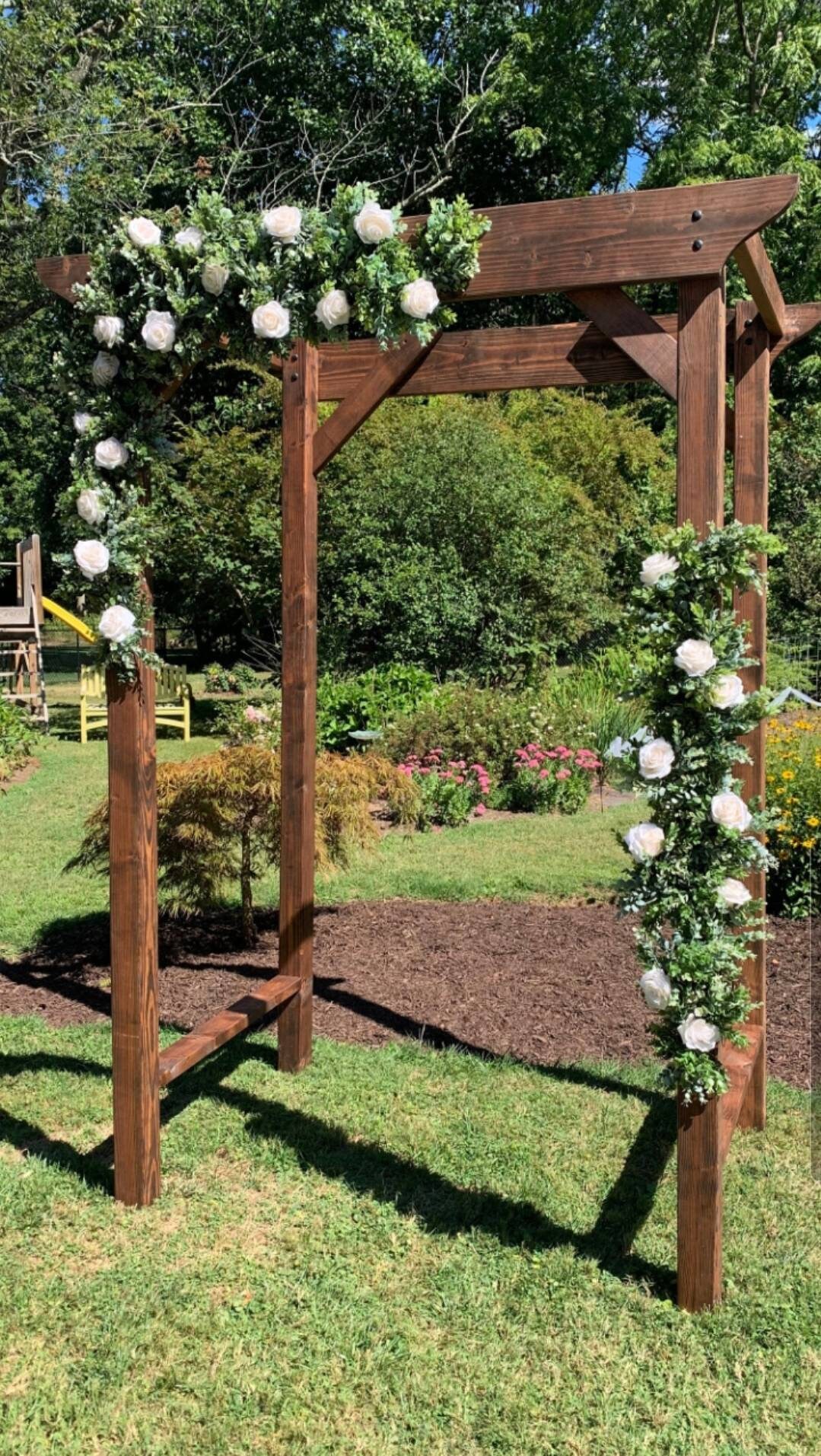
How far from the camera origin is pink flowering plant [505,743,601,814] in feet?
29.9

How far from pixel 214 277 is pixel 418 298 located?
0.55 m

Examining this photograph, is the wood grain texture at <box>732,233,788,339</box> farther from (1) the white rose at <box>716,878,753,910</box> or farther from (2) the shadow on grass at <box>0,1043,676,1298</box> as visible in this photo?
(2) the shadow on grass at <box>0,1043,676,1298</box>

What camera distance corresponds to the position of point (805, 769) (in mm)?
6586

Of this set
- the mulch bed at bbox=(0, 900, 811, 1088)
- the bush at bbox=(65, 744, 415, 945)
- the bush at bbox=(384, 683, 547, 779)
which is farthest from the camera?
the bush at bbox=(384, 683, 547, 779)

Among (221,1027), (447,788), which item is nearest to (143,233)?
(221,1027)

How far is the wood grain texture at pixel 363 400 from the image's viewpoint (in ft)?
13.9

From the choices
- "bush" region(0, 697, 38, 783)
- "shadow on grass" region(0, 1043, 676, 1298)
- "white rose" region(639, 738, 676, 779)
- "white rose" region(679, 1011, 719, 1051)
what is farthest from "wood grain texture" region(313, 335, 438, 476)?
"bush" region(0, 697, 38, 783)

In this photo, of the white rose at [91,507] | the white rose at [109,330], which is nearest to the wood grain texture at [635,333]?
the white rose at [109,330]

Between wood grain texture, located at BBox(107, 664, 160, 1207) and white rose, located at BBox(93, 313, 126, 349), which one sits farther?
wood grain texture, located at BBox(107, 664, 160, 1207)

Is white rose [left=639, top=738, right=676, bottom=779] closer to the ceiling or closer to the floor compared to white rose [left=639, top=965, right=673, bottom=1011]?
closer to the ceiling

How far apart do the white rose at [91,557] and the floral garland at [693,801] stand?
4.67 ft

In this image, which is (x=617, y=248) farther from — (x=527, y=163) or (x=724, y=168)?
(x=527, y=163)

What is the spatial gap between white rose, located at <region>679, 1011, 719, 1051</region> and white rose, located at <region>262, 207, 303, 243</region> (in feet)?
7.29

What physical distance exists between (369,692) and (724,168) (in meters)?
12.8
